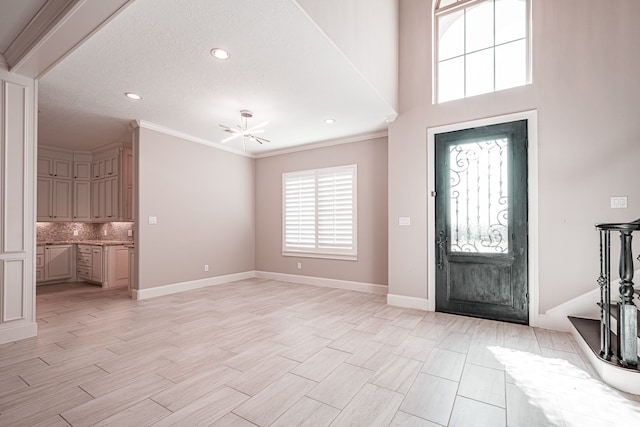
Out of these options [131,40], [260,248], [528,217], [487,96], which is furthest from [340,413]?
[260,248]

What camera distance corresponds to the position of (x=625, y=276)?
2277 millimetres

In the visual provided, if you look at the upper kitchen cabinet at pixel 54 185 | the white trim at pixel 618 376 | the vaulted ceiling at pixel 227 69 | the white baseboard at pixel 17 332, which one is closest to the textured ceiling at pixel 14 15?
the vaulted ceiling at pixel 227 69

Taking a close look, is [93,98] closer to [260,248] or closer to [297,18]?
[297,18]

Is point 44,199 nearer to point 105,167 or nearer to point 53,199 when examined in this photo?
point 53,199

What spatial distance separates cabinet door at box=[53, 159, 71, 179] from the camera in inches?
258

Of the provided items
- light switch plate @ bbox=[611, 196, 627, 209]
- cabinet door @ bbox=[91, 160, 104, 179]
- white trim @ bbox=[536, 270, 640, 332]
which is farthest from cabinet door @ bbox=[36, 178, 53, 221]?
light switch plate @ bbox=[611, 196, 627, 209]

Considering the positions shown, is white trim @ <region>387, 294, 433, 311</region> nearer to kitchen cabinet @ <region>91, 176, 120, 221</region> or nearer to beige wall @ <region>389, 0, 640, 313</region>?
beige wall @ <region>389, 0, 640, 313</region>

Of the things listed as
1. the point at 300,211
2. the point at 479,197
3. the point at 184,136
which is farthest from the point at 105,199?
the point at 479,197

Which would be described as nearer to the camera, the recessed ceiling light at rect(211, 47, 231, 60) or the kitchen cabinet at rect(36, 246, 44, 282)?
the recessed ceiling light at rect(211, 47, 231, 60)

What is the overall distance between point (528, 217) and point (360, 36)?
2.89 m

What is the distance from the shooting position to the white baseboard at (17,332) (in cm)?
312

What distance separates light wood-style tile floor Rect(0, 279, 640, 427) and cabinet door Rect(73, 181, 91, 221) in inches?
133

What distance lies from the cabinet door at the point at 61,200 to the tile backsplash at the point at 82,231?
20.1 inches

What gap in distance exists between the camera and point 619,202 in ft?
10.6
